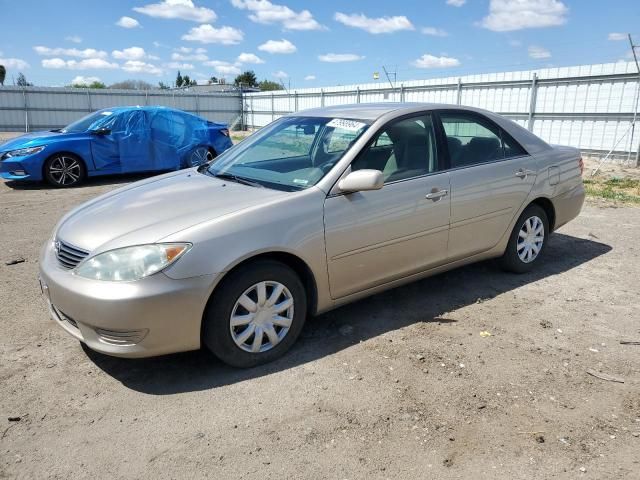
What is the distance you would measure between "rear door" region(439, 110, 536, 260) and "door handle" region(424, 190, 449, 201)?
103mm

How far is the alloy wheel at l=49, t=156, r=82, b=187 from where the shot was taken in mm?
9938

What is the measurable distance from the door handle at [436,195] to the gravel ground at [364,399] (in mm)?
928

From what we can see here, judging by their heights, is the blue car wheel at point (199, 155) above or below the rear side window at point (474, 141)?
below

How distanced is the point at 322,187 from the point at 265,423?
61.3 inches

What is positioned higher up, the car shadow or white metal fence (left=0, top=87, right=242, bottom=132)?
white metal fence (left=0, top=87, right=242, bottom=132)

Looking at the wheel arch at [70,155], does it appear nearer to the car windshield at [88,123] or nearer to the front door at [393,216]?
the car windshield at [88,123]

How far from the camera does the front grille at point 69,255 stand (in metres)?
3.12

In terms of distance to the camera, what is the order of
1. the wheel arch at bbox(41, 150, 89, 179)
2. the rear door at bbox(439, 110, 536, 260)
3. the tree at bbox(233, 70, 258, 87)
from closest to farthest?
the rear door at bbox(439, 110, 536, 260)
the wheel arch at bbox(41, 150, 89, 179)
the tree at bbox(233, 70, 258, 87)

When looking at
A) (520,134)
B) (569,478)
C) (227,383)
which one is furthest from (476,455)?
(520,134)

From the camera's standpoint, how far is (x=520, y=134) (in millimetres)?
4934

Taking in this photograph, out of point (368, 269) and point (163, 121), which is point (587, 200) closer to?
point (368, 269)

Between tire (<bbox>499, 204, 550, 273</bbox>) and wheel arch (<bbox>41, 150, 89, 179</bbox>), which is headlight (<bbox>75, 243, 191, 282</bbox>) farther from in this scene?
wheel arch (<bbox>41, 150, 89, 179</bbox>)

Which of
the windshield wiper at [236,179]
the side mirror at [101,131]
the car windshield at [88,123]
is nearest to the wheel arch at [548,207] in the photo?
the windshield wiper at [236,179]

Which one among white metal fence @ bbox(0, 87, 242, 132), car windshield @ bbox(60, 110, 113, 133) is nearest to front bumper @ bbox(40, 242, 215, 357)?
car windshield @ bbox(60, 110, 113, 133)
